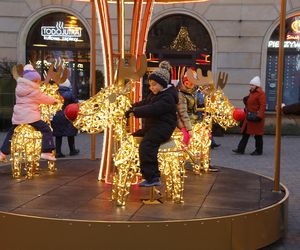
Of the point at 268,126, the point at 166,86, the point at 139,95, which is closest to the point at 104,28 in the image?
the point at 139,95

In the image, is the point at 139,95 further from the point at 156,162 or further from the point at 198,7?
the point at 198,7

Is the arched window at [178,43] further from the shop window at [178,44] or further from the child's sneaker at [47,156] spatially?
the child's sneaker at [47,156]

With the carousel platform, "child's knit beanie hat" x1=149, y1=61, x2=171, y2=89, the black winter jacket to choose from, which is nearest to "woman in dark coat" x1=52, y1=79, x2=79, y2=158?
the carousel platform

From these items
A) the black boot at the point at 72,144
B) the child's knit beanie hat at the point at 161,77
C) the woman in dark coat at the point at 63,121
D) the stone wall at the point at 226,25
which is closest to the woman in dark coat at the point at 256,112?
the black boot at the point at 72,144

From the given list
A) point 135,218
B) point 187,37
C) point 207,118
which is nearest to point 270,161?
point 207,118

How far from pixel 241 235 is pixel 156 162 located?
1.32 meters

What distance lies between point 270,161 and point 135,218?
23.8 ft

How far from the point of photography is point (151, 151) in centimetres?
635

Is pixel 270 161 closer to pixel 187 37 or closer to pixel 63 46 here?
pixel 187 37

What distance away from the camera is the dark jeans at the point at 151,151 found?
6.34 meters

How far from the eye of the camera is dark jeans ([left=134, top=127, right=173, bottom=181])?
634cm

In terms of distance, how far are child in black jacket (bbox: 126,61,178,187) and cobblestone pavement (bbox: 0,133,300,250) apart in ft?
5.40

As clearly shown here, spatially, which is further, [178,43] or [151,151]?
[178,43]

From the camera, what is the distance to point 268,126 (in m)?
17.8
